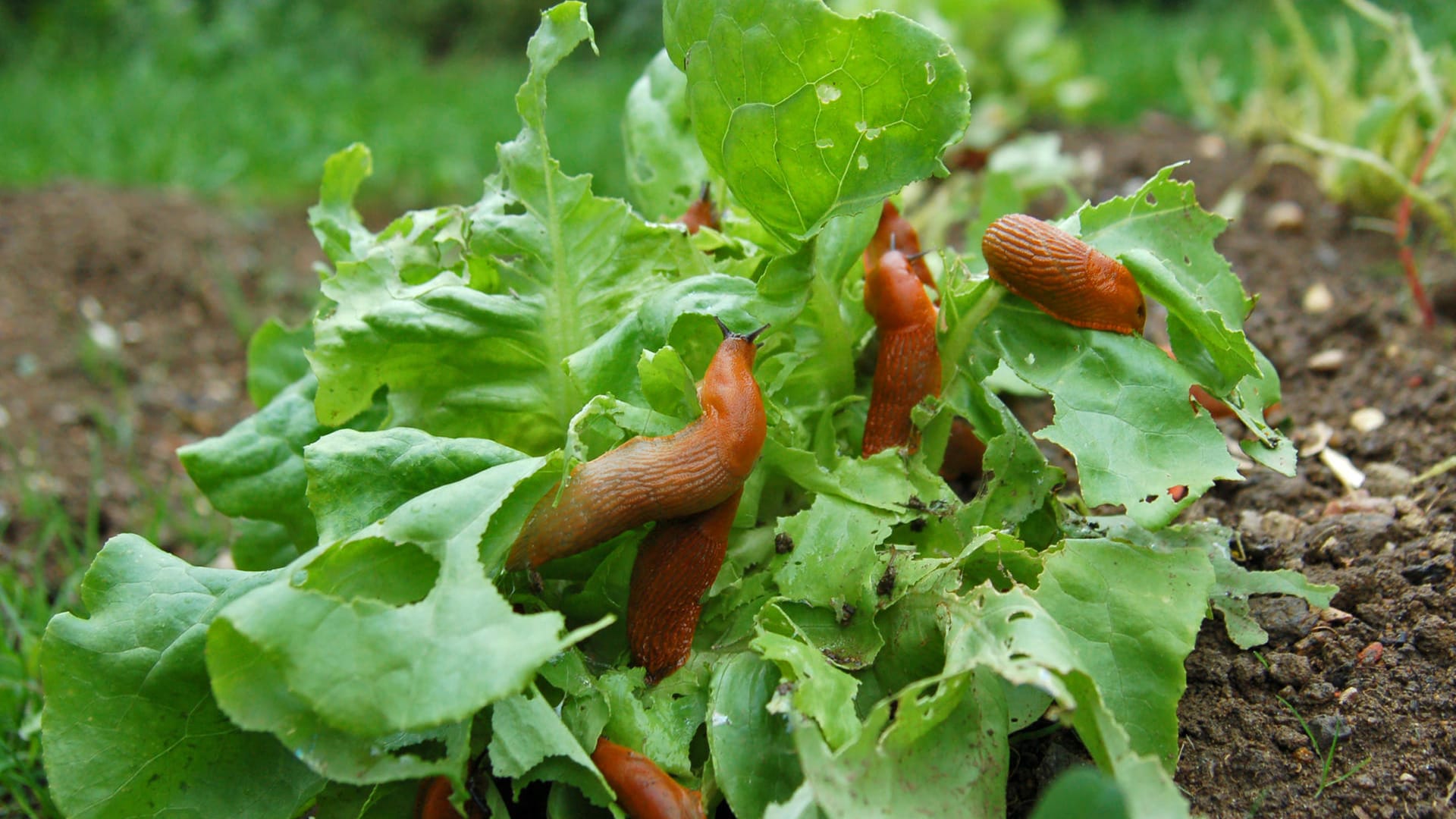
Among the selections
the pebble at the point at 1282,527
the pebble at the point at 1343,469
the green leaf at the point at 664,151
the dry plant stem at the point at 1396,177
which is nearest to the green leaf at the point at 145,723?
the green leaf at the point at 664,151

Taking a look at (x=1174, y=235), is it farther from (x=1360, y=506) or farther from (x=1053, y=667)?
(x=1053, y=667)

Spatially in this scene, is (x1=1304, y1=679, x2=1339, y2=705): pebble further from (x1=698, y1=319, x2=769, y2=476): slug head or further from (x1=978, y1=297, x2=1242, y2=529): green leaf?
(x1=698, y1=319, x2=769, y2=476): slug head

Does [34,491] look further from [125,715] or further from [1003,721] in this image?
[1003,721]

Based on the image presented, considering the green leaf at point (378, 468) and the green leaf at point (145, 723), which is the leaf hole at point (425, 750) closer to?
the green leaf at point (145, 723)

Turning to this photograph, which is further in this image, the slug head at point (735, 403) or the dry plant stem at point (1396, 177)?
the dry plant stem at point (1396, 177)

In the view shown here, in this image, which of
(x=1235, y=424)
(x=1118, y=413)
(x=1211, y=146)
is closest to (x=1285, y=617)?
(x=1118, y=413)

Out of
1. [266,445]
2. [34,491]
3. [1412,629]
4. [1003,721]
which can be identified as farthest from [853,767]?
[34,491]

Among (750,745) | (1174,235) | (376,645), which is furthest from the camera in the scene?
(1174,235)
